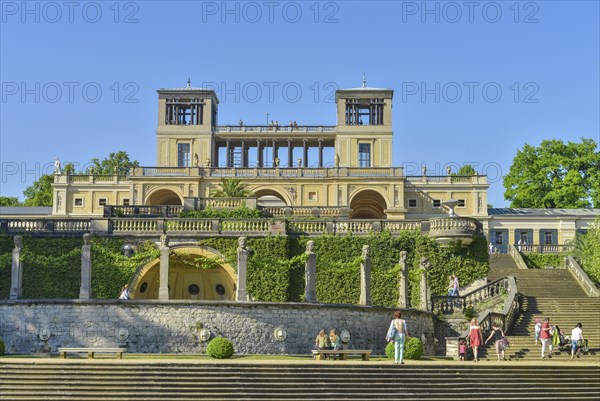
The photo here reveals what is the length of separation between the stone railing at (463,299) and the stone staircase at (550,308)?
1120 mm

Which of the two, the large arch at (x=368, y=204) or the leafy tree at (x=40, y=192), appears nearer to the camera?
the large arch at (x=368, y=204)

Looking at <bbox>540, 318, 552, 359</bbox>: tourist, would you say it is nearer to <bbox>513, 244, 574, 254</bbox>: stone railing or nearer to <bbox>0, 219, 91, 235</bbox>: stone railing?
<bbox>0, 219, 91, 235</bbox>: stone railing

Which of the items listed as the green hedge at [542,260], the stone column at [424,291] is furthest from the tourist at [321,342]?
the green hedge at [542,260]

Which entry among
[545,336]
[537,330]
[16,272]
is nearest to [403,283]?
[537,330]

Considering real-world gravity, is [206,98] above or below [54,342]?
above

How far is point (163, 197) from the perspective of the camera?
73.3 m

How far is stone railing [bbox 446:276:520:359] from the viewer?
33.9 metres

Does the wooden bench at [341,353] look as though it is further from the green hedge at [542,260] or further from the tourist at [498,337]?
the green hedge at [542,260]

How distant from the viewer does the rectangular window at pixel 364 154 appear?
3059 inches

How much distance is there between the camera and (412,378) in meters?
26.0

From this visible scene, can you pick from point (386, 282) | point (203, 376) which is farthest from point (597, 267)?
point (203, 376)

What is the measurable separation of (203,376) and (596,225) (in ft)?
105

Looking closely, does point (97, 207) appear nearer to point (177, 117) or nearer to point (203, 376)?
point (177, 117)

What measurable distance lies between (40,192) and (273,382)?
225 ft
